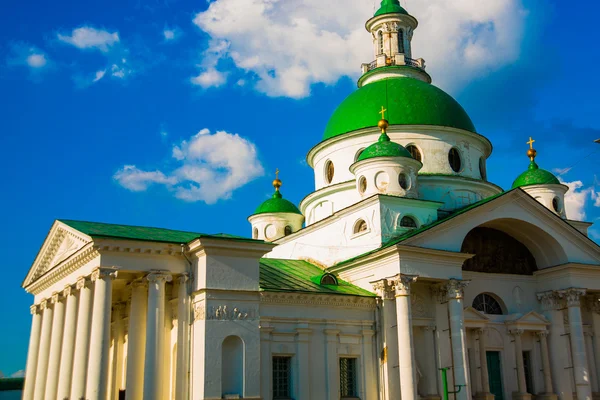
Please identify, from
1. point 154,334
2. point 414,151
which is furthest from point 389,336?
point 414,151

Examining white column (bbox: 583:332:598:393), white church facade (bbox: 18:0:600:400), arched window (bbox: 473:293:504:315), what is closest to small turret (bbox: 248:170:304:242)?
white church facade (bbox: 18:0:600:400)

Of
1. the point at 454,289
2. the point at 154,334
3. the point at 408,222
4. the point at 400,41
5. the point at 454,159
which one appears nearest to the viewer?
the point at 154,334

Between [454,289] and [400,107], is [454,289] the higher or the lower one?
the lower one

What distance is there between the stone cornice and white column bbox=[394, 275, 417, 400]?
1414mm

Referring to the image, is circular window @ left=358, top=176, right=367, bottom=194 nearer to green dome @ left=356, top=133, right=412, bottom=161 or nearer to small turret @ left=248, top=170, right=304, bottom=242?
green dome @ left=356, top=133, right=412, bottom=161

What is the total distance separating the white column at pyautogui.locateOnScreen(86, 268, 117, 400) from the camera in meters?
18.8

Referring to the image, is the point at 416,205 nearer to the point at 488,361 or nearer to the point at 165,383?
the point at 488,361

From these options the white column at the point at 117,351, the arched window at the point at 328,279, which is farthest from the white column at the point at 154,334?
the arched window at the point at 328,279

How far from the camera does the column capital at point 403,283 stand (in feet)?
74.9

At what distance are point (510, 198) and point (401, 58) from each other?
11.1 metres

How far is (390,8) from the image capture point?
35156 mm

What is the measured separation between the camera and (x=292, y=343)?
886 inches

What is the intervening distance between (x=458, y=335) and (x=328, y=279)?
481cm

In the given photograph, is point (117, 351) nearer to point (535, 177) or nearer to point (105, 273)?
point (105, 273)
